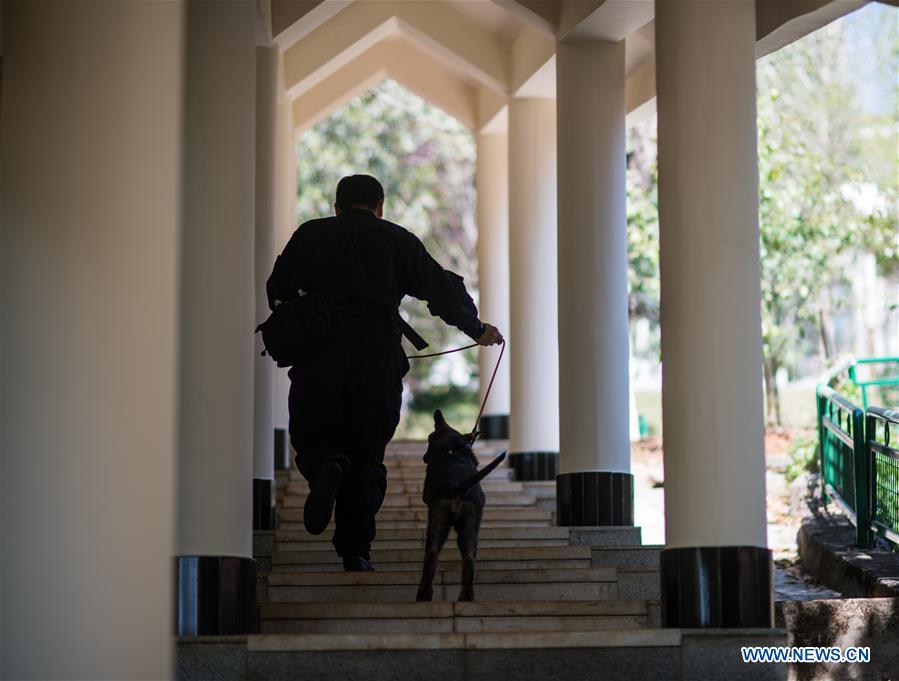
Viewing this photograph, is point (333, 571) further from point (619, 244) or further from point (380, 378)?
point (619, 244)

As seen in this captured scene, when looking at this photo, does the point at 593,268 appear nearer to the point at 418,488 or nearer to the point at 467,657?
the point at 418,488

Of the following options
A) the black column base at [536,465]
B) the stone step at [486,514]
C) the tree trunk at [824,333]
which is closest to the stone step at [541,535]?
the stone step at [486,514]

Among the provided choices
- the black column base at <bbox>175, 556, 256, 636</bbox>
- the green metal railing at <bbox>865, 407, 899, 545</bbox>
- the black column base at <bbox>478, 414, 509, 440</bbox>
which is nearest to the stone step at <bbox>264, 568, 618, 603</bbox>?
the black column base at <bbox>175, 556, 256, 636</bbox>

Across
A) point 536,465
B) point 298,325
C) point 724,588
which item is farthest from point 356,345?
point 536,465

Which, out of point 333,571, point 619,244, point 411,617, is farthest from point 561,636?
point 619,244

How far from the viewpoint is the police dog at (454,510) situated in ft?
20.2

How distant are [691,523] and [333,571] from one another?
200 cm

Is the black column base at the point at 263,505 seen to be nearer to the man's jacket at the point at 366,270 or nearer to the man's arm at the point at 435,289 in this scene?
the man's jacket at the point at 366,270

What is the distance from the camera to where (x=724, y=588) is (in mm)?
5871

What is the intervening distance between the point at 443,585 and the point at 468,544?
22.3 inches

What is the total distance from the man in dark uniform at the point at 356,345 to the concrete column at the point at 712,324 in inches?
46.3

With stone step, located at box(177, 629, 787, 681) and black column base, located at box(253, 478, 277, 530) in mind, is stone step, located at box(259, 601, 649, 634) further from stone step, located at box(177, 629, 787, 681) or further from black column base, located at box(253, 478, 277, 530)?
black column base, located at box(253, 478, 277, 530)

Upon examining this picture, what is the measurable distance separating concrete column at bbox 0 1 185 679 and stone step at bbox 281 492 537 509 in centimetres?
536

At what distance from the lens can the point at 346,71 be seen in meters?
12.9
